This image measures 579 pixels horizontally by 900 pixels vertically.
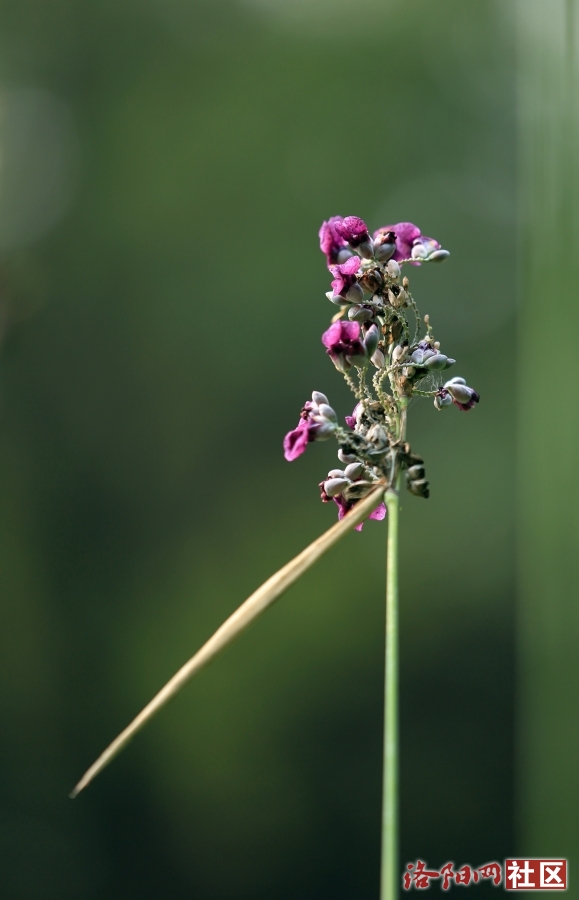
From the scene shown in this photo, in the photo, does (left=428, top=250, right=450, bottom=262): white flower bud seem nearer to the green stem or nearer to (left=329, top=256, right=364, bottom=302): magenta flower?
→ (left=329, top=256, right=364, bottom=302): magenta flower

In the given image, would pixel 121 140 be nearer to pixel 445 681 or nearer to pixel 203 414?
pixel 203 414

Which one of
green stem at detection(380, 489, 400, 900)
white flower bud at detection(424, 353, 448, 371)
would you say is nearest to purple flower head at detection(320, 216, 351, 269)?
white flower bud at detection(424, 353, 448, 371)

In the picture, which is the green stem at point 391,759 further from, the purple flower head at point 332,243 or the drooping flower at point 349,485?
the purple flower head at point 332,243

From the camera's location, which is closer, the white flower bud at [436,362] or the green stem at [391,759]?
the green stem at [391,759]

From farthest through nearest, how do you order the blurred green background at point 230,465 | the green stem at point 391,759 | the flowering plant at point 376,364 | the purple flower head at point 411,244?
the blurred green background at point 230,465 → the purple flower head at point 411,244 → the flowering plant at point 376,364 → the green stem at point 391,759

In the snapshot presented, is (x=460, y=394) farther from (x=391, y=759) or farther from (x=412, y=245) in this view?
(x=391, y=759)

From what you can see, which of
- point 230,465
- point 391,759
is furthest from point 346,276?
point 230,465

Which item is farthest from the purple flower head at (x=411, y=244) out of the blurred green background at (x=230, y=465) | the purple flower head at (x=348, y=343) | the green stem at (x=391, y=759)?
the blurred green background at (x=230, y=465)
